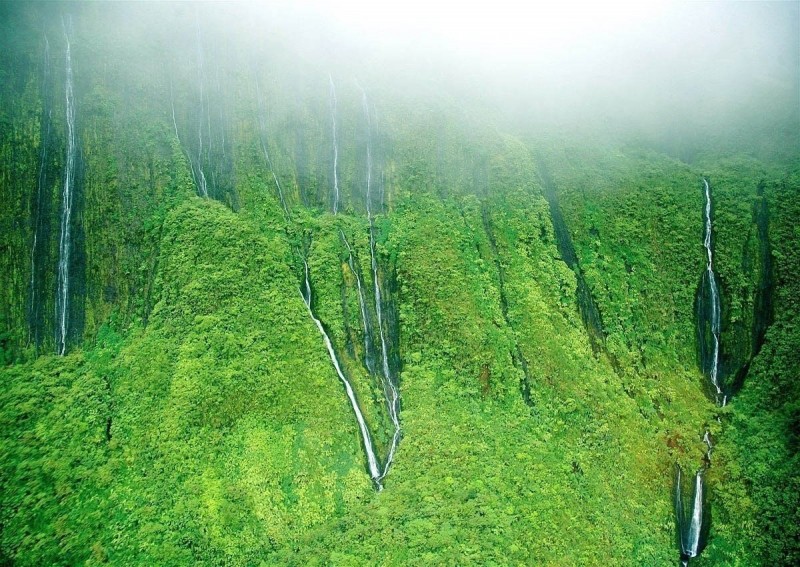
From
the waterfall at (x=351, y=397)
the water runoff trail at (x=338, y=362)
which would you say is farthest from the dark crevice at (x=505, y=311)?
the waterfall at (x=351, y=397)

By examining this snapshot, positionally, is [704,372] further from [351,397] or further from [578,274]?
[351,397]

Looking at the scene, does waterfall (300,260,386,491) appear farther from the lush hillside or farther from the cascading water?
the cascading water

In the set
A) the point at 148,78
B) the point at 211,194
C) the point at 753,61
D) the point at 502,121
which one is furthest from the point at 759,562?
the point at 148,78

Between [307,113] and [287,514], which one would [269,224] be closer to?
[307,113]

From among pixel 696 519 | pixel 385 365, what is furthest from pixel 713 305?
pixel 385 365

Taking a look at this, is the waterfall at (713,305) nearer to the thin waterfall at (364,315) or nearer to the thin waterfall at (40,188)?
the thin waterfall at (364,315)

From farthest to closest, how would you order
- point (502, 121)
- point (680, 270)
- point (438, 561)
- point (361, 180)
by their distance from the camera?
1. point (502, 121)
2. point (361, 180)
3. point (680, 270)
4. point (438, 561)

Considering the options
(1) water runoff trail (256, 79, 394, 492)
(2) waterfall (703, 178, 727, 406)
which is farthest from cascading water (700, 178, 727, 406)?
(1) water runoff trail (256, 79, 394, 492)
